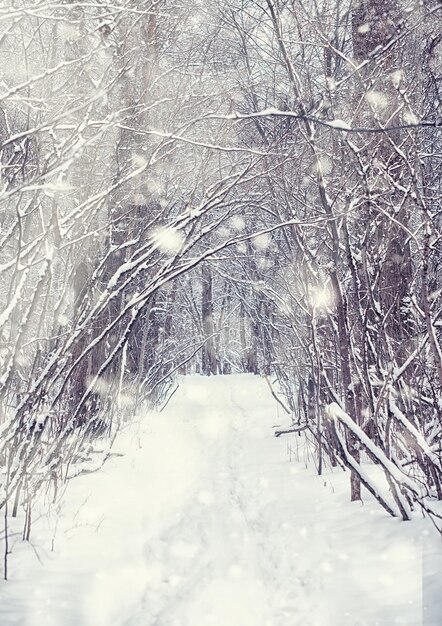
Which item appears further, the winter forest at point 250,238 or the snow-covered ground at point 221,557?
the winter forest at point 250,238

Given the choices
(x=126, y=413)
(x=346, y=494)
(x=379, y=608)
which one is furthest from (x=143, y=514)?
(x=126, y=413)

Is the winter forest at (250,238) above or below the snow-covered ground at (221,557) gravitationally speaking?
above

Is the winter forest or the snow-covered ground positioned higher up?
the winter forest

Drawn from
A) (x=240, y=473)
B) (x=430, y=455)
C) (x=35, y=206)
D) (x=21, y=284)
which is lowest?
(x=240, y=473)

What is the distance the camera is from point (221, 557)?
2.62 meters

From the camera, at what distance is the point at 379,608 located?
1916mm

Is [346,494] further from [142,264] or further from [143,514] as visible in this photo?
[142,264]

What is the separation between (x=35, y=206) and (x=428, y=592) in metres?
2.29

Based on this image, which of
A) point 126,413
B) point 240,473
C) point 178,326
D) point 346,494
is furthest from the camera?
point 178,326

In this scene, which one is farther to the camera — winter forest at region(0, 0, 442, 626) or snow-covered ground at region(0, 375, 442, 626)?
winter forest at region(0, 0, 442, 626)

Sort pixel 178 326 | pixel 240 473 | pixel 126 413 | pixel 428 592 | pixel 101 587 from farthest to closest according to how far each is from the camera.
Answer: pixel 178 326 → pixel 126 413 → pixel 240 473 → pixel 101 587 → pixel 428 592

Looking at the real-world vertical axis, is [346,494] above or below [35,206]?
below

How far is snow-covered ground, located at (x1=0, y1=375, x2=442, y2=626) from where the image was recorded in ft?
6.44

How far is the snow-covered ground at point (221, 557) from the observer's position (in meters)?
1.96
